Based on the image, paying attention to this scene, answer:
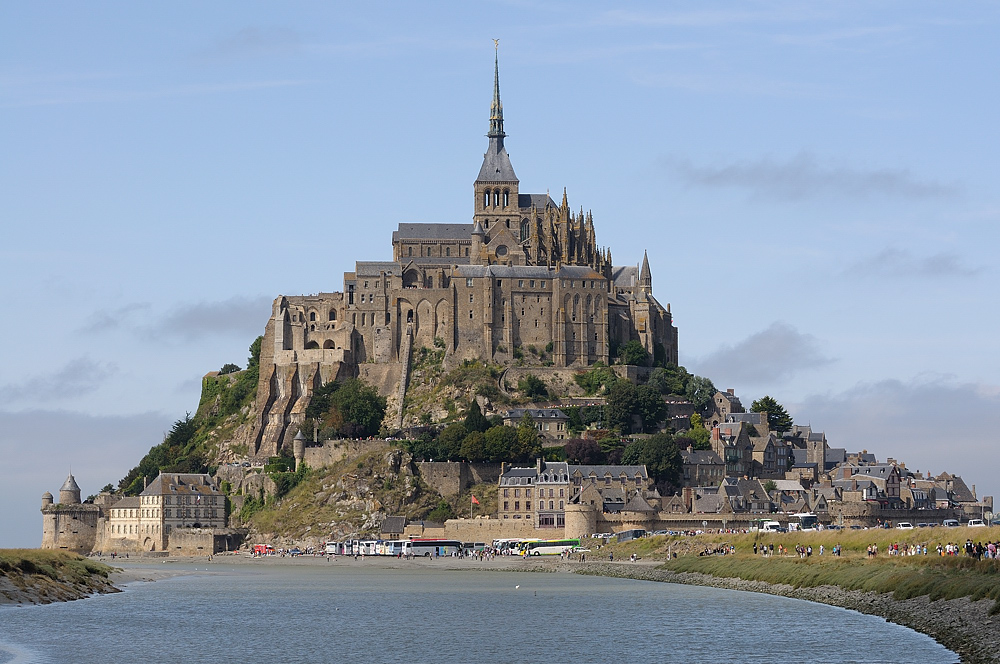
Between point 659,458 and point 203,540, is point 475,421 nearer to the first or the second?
point 659,458

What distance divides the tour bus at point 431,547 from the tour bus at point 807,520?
905 inches

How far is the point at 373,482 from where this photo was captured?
Answer: 11444cm

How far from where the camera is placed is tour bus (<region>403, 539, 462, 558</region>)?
10769cm

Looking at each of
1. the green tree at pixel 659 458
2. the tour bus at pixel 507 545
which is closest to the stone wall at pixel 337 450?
the tour bus at pixel 507 545

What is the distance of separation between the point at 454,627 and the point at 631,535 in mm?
44828

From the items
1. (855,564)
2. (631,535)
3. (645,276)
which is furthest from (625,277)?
(855,564)

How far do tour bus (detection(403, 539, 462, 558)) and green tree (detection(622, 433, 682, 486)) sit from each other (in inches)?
583

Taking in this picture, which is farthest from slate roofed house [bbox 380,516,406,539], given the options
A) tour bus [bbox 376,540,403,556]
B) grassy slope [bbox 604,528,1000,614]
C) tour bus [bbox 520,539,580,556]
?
grassy slope [bbox 604,528,1000,614]

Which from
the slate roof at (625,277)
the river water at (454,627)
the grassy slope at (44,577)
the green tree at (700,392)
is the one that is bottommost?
the river water at (454,627)

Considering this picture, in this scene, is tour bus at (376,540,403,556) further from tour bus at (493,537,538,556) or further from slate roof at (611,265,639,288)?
slate roof at (611,265,639,288)

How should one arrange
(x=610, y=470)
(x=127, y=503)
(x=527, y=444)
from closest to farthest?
(x=610, y=470), (x=527, y=444), (x=127, y=503)

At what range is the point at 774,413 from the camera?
131m

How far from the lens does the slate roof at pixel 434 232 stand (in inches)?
5443

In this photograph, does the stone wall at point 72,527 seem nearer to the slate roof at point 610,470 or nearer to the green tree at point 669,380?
the slate roof at point 610,470
